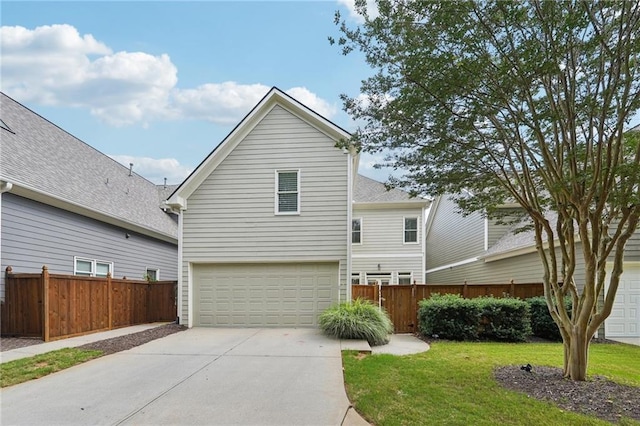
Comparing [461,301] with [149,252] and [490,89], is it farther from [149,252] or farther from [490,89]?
[149,252]

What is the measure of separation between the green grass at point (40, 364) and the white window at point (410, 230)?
1372 centimetres

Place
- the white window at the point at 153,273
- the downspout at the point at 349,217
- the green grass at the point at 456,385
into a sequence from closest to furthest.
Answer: the green grass at the point at 456,385 < the downspout at the point at 349,217 < the white window at the point at 153,273

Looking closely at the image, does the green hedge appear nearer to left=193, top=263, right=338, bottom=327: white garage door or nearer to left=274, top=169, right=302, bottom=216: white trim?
left=193, top=263, right=338, bottom=327: white garage door

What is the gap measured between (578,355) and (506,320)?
4.47 metres

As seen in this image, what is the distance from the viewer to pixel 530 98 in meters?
5.41

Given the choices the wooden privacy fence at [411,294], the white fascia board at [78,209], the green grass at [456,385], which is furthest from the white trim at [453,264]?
the white fascia board at [78,209]

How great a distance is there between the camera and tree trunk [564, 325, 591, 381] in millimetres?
5594

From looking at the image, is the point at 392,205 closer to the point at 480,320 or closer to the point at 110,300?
the point at 480,320

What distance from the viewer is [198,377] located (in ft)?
19.2

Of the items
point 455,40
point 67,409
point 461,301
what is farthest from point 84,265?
point 455,40

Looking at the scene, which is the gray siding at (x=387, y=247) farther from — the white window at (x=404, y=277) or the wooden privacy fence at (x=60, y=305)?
the wooden privacy fence at (x=60, y=305)

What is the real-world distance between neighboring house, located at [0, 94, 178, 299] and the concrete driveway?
15.0 feet

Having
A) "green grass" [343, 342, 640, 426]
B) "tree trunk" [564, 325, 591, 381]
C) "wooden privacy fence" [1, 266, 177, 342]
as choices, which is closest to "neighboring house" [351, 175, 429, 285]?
"green grass" [343, 342, 640, 426]

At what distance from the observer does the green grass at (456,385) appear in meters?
4.20
